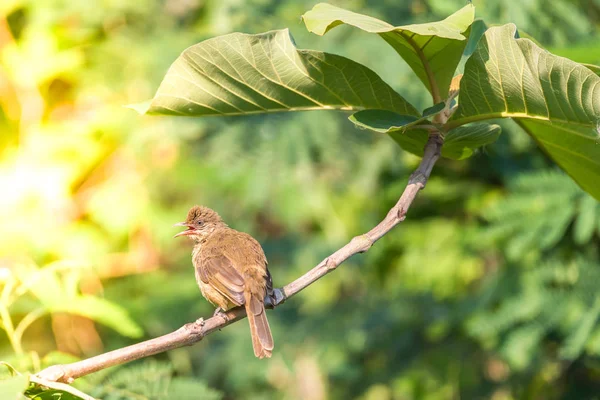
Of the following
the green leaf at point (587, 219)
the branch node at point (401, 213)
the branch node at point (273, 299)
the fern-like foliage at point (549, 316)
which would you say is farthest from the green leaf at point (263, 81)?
the fern-like foliage at point (549, 316)

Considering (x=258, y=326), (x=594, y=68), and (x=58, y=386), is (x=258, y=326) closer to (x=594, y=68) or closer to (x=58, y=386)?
(x=58, y=386)

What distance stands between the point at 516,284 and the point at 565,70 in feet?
9.94


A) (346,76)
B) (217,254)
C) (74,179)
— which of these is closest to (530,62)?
(346,76)

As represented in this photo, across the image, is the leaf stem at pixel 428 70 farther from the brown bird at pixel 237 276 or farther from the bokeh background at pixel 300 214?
the bokeh background at pixel 300 214

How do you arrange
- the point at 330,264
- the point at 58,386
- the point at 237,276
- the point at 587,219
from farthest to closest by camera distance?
the point at 587,219
the point at 237,276
the point at 330,264
the point at 58,386

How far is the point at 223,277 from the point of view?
118 inches

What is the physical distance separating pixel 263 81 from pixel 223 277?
1.21 m

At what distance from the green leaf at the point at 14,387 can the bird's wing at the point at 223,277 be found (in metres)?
1.28

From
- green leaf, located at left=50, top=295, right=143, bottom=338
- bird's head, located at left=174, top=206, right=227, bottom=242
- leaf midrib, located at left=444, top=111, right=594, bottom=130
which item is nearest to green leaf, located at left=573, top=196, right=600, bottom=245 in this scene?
bird's head, located at left=174, top=206, right=227, bottom=242

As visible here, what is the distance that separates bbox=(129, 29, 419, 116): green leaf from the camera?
6.20ft

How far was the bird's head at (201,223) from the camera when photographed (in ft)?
12.1

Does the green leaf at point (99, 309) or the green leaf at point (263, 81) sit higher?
the green leaf at point (263, 81)

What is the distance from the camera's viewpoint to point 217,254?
125 inches

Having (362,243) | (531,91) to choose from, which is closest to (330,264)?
(362,243)
